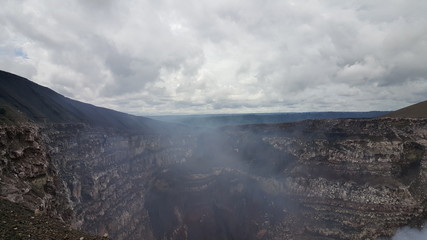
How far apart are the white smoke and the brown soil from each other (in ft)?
228

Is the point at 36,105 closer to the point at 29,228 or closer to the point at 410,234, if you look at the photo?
the point at 29,228

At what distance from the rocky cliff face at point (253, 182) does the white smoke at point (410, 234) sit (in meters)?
1.45

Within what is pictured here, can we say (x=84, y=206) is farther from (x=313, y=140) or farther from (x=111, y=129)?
(x=313, y=140)

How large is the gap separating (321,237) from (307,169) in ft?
69.2

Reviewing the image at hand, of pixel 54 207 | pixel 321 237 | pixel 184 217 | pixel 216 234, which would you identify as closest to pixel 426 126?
pixel 321 237

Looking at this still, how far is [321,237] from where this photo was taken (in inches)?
2894

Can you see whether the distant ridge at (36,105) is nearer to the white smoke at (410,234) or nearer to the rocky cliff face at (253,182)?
the rocky cliff face at (253,182)

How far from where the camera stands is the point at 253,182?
101 m

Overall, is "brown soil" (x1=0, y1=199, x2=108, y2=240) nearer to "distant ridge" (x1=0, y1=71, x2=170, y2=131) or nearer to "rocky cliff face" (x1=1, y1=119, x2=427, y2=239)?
"rocky cliff face" (x1=1, y1=119, x2=427, y2=239)

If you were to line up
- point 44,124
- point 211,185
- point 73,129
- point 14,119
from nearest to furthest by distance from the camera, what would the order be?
1. point 14,119
2. point 44,124
3. point 73,129
4. point 211,185

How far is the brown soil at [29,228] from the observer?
21219 millimetres

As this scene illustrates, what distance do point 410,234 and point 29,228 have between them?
247 ft

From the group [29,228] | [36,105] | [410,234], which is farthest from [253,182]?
[29,228]

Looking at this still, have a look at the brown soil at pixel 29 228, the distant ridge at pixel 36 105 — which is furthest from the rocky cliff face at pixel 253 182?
the brown soil at pixel 29 228
